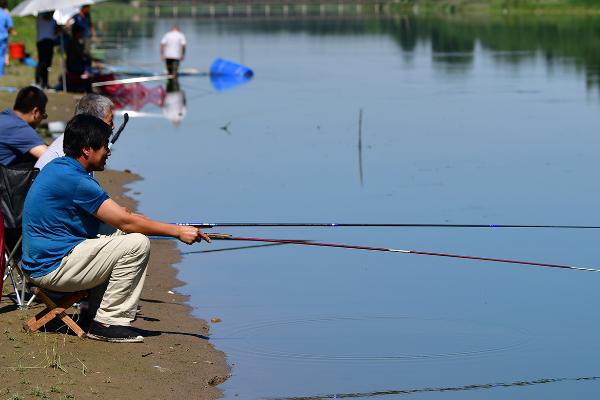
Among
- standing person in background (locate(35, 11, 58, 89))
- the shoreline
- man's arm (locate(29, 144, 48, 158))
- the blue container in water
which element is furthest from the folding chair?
the blue container in water

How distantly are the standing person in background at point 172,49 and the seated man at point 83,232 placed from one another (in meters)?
22.3

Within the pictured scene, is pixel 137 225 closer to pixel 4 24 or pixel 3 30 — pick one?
pixel 3 30

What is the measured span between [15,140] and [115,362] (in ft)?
8.08

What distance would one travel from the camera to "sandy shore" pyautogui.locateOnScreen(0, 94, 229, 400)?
6.66m

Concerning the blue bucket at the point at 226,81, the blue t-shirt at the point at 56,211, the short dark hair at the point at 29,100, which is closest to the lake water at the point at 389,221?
the blue bucket at the point at 226,81

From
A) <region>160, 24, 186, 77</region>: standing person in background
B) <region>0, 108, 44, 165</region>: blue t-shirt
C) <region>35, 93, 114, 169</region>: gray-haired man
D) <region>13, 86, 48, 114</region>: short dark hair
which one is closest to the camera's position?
<region>35, 93, 114, 169</region>: gray-haired man

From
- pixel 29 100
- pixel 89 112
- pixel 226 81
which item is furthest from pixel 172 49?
pixel 89 112

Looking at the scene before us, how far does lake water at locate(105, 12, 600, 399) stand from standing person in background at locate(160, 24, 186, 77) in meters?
0.69

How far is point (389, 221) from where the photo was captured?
12.8 metres

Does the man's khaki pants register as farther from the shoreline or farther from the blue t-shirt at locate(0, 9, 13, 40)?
the blue t-shirt at locate(0, 9, 13, 40)

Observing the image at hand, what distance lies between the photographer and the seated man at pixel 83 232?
7227 millimetres

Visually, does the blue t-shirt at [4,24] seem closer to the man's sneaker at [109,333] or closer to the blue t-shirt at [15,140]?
the blue t-shirt at [15,140]

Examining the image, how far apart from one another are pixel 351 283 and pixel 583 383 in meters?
2.86

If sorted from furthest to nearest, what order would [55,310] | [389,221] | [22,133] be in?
[389,221] < [22,133] < [55,310]
